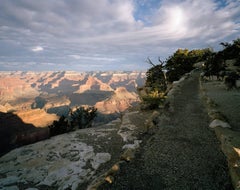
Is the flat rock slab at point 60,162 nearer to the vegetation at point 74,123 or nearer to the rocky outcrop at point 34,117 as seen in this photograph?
the vegetation at point 74,123

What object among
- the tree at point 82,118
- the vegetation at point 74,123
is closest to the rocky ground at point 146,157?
the vegetation at point 74,123

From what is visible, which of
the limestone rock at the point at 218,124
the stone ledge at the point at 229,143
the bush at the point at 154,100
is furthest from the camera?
the bush at the point at 154,100

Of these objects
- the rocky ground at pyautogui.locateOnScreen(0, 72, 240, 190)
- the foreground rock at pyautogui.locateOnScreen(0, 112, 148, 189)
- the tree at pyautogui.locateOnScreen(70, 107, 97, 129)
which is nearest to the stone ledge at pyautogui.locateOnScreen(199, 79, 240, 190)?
the rocky ground at pyautogui.locateOnScreen(0, 72, 240, 190)

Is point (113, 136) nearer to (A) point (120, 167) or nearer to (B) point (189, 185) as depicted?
(A) point (120, 167)

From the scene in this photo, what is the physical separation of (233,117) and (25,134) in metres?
34.9

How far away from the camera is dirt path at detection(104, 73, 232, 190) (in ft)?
21.2

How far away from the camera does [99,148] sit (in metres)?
15.1

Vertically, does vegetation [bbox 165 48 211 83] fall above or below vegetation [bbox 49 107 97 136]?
above

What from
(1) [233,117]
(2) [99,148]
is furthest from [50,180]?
(1) [233,117]

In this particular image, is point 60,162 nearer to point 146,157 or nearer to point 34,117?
point 146,157

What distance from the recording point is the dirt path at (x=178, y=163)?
6.46 metres

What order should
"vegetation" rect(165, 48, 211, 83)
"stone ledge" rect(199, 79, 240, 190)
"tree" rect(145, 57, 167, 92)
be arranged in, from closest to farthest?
"stone ledge" rect(199, 79, 240, 190) < "tree" rect(145, 57, 167, 92) < "vegetation" rect(165, 48, 211, 83)

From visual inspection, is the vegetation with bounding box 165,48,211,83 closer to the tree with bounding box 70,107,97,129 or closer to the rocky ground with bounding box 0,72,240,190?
the tree with bounding box 70,107,97,129

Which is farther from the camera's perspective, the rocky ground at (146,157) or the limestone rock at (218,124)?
the limestone rock at (218,124)
